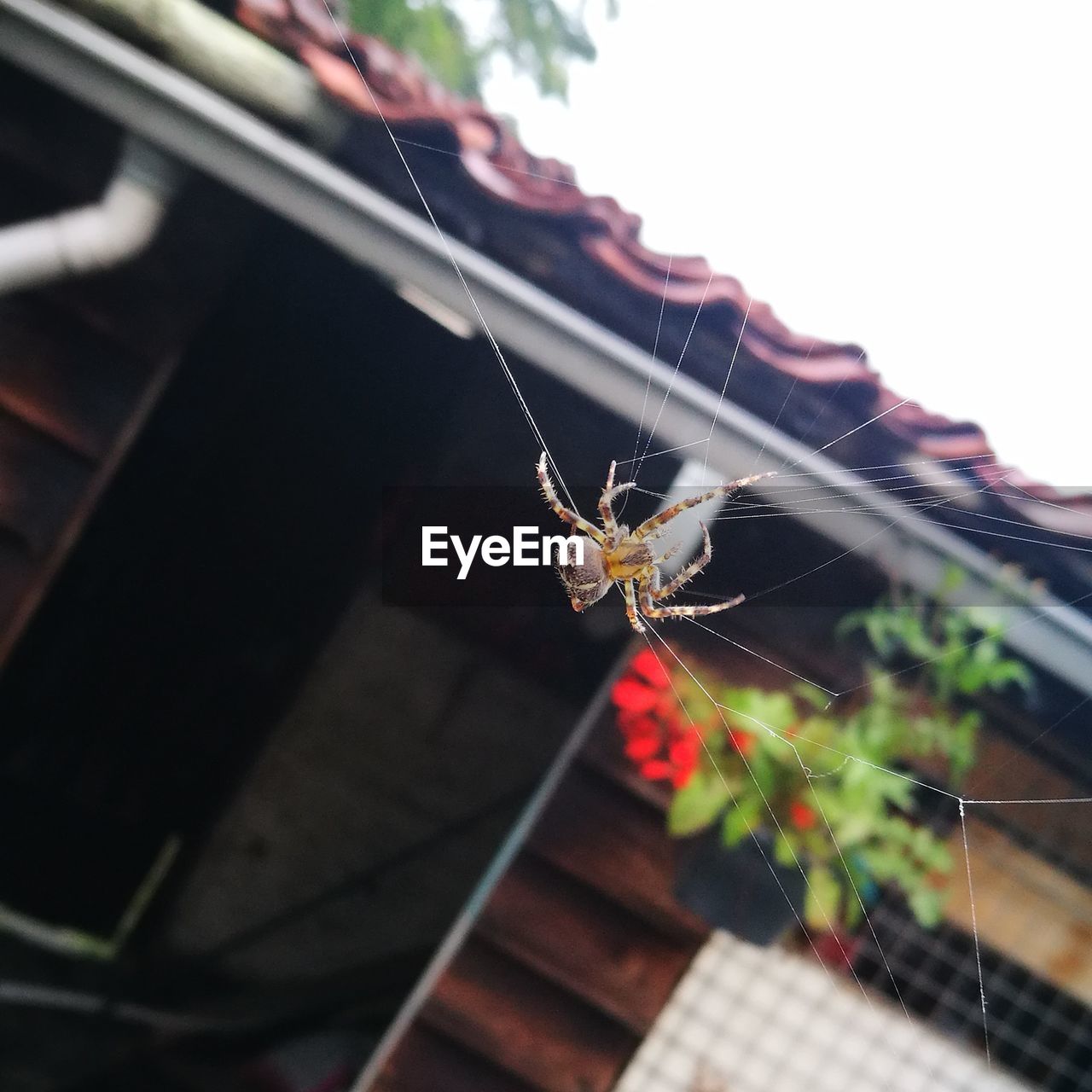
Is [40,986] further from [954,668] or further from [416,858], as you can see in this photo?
[954,668]

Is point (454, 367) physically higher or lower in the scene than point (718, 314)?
lower

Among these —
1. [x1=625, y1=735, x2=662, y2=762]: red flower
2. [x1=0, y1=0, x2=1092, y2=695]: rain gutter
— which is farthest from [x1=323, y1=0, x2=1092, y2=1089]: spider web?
[x1=625, y1=735, x2=662, y2=762]: red flower

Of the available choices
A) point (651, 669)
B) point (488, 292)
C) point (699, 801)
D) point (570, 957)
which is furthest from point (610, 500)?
point (570, 957)

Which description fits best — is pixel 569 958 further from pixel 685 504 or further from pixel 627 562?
pixel 685 504

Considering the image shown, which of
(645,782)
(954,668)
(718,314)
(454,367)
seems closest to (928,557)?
(954,668)

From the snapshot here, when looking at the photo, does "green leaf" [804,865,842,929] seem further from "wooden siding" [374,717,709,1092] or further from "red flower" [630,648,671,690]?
"red flower" [630,648,671,690]

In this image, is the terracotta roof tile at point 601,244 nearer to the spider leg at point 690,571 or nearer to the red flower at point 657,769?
the spider leg at point 690,571
